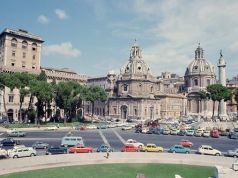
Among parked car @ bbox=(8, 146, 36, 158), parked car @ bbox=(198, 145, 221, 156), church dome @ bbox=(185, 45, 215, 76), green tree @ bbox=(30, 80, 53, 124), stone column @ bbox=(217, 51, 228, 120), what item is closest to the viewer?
parked car @ bbox=(8, 146, 36, 158)

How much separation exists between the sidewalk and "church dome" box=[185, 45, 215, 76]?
10476cm

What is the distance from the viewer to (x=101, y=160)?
3306 cm

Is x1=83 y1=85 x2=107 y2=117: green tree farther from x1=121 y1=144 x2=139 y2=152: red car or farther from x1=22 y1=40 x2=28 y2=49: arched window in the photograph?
x1=121 y1=144 x2=139 y2=152: red car

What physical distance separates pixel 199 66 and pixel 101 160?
112001 mm

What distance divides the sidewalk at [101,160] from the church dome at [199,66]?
105 metres

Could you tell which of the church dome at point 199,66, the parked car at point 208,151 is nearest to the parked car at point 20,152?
the parked car at point 208,151

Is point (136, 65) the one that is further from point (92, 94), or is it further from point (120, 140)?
point (120, 140)

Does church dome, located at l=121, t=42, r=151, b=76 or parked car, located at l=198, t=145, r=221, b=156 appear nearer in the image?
parked car, located at l=198, t=145, r=221, b=156

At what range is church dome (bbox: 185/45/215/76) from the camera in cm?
13612

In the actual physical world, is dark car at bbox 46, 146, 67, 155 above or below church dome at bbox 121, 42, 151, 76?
below

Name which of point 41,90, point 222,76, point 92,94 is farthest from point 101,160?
point 222,76

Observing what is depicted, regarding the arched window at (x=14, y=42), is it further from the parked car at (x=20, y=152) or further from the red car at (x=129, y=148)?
the red car at (x=129, y=148)

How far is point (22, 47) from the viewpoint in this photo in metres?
92.1

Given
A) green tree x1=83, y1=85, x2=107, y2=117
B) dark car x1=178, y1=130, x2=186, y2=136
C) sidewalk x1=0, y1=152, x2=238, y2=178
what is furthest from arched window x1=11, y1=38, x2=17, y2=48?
sidewalk x1=0, y1=152, x2=238, y2=178
